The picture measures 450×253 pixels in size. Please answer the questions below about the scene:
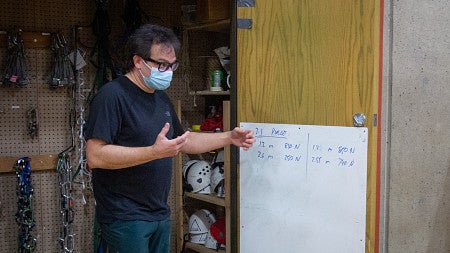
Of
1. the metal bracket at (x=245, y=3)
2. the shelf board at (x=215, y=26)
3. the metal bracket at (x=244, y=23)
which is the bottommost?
the metal bracket at (x=244, y=23)

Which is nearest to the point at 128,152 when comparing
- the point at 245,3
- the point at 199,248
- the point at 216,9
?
the point at 245,3

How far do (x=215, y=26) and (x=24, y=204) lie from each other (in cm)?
174

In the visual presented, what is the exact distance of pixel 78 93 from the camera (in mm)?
3279

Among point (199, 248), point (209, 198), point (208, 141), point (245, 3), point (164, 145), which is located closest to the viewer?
point (164, 145)

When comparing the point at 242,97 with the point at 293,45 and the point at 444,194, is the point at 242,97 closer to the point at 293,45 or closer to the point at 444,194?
the point at 293,45

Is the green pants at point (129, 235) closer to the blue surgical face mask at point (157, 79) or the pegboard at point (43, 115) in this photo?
the blue surgical face mask at point (157, 79)

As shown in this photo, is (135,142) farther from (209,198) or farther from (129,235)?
(209,198)

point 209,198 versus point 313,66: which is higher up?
point 313,66

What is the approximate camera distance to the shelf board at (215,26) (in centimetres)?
316

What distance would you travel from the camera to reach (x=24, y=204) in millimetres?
3076

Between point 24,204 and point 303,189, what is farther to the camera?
point 24,204

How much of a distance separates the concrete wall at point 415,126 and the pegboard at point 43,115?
1.99 metres

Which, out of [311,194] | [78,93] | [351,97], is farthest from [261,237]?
[78,93]

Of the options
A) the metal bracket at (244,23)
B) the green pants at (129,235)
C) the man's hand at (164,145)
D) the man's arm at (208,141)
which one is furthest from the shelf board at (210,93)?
the man's hand at (164,145)
